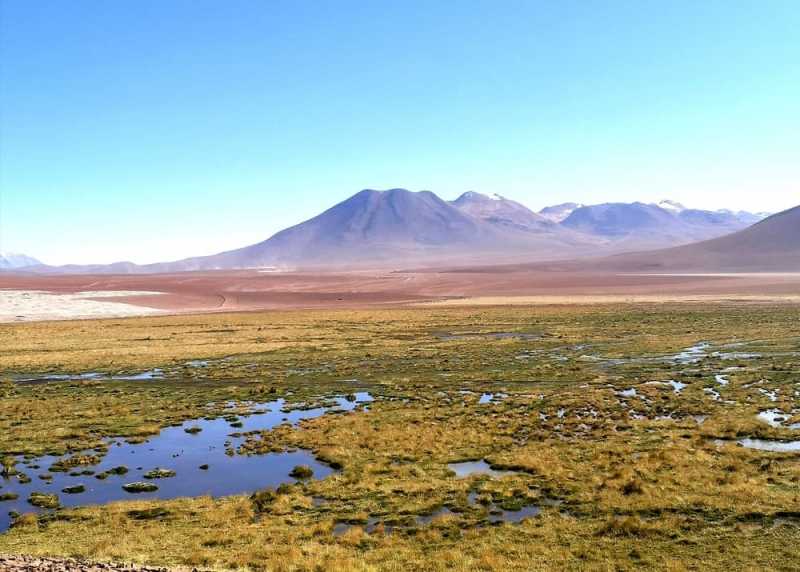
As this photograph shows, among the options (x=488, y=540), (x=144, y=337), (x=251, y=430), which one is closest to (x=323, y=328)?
(x=144, y=337)

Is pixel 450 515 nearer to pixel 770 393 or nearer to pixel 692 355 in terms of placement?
pixel 770 393

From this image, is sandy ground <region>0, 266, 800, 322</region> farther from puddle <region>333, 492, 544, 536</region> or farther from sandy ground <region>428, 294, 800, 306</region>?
puddle <region>333, 492, 544, 536</region>

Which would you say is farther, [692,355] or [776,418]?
[692,355]

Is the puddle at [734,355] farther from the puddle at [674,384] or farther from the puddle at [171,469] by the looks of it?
the puddle at [171,469]

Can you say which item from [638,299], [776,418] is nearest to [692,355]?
[776,418]

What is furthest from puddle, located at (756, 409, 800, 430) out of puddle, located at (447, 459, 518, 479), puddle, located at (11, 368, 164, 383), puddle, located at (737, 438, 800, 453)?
puddle, located at (11, 368, 164, 383)

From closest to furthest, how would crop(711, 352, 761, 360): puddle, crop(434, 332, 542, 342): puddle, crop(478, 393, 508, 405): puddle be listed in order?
crop(478, 393, 508, 405): puddle, crop(711, 352, 761, 360): puddle, crop(434, 332, 542, 342): puddle
